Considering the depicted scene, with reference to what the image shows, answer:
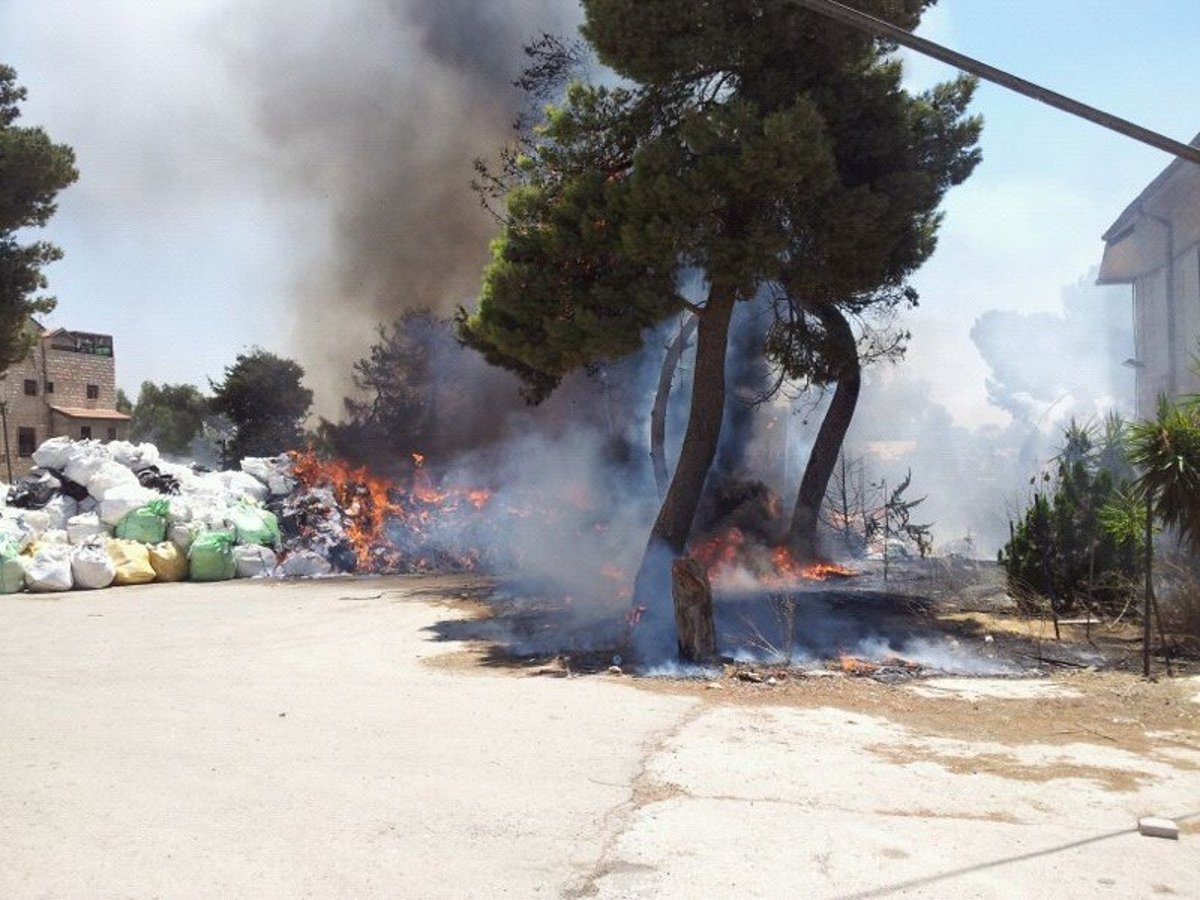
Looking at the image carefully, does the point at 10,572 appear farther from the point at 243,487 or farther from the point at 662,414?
the point at 662,414

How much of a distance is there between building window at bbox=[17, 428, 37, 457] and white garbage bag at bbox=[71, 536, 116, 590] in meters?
22.1

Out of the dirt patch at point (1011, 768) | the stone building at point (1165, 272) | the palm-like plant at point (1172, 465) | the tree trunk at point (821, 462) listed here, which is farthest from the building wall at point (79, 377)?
the dirt patch at point (1011, 768)

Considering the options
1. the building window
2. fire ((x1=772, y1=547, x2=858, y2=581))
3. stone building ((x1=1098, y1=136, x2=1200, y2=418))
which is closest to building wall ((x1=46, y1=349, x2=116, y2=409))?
the building window

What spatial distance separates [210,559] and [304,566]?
136cm

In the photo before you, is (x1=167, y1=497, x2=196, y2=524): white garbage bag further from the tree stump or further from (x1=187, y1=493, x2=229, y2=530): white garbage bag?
the tree stump

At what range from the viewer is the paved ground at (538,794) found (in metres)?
3.73

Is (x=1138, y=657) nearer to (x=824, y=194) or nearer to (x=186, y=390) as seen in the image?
(x=824, y=194)

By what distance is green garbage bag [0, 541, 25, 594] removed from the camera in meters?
13.3

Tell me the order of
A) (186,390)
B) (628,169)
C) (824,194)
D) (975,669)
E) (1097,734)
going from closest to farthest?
(1097,734), (975,669), (824,194), (628,169), (186,390)

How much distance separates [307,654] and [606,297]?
169 inches

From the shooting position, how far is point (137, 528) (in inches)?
589

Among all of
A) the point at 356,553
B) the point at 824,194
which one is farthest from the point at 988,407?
the point at 824,194

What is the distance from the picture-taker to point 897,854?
3.93 meters

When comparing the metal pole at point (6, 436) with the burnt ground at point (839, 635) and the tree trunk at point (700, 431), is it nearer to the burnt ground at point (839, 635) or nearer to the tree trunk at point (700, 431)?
the burnt ground at point (839, 635)
